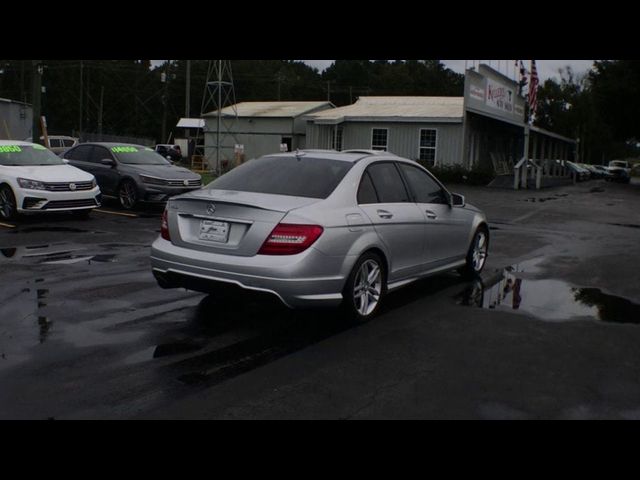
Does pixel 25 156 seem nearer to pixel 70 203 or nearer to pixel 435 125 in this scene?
pixel 70 203

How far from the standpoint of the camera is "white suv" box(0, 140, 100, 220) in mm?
12773

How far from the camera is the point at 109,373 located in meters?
4.88

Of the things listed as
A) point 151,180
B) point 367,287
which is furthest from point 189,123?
point 367,287

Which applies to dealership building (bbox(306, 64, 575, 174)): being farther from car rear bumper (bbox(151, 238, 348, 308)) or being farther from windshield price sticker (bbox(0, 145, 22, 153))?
car rear bumper (bbox(151, 238, 348, 308))

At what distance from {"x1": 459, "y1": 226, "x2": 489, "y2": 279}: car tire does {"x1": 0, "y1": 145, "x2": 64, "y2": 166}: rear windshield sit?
30.8ft

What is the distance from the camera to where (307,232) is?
5805mm

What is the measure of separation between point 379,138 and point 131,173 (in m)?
20.3

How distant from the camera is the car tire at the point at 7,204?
12.8 meters
